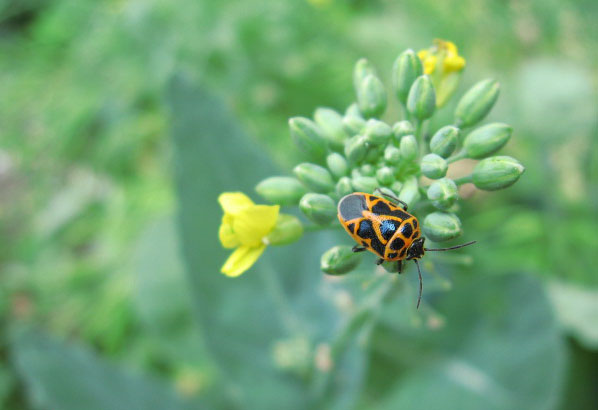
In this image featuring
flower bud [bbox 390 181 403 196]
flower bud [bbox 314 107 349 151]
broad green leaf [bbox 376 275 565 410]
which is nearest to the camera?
flower bud [bbox 390 181 403 196]

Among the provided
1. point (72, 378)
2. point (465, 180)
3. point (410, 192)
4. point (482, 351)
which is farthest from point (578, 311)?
point (72, 378)

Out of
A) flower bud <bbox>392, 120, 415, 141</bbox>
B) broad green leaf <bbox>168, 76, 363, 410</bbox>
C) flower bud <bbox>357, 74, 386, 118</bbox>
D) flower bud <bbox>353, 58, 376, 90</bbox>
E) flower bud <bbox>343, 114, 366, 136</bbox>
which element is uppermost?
flower bud <bbox>353, 58, 376, 90</bbox>

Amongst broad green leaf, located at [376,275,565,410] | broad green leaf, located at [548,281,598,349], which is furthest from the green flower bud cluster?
broad green leaf, located at [548,281,598,349]

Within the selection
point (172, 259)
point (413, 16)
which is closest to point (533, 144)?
point (413, 16)

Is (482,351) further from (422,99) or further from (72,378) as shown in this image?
(72,378)

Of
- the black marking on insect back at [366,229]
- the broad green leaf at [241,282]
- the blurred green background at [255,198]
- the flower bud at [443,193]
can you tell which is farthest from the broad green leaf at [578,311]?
the black marking on insect back at [366,229]

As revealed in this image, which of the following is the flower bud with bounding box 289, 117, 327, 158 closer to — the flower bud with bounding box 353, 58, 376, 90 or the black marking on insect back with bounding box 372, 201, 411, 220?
the flower bud with bounding box 353, 58, 376, 90

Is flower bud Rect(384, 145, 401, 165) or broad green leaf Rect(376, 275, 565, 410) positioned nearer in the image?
flower bud Rect(384, 145, 401, 165)
